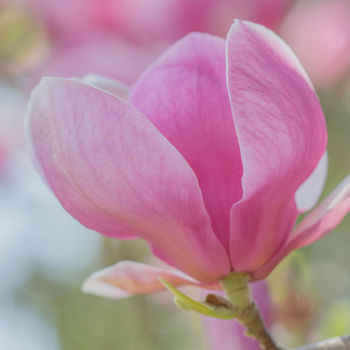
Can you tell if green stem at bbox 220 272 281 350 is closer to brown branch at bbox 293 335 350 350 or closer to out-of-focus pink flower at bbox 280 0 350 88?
brown branch at bbox 293 335 350 350

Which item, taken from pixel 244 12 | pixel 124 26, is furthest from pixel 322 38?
pixel 124 26

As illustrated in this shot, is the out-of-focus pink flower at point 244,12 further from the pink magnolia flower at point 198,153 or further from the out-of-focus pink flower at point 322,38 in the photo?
the pink magnolia flower at point 198,153

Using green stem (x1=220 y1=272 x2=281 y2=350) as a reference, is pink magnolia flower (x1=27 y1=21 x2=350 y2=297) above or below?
above

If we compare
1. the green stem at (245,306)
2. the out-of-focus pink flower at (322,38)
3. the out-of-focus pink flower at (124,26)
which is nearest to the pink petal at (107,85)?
the green stem at (245,306)

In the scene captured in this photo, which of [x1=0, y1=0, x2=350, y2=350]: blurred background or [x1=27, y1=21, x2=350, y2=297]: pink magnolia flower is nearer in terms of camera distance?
[x1=27, y1=21, x2=350, y2=297]: pink magnolia flower

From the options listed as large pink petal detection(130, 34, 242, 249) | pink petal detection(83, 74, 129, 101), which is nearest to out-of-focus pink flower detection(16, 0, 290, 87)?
pink petal detection(83, 74, 129, 101)

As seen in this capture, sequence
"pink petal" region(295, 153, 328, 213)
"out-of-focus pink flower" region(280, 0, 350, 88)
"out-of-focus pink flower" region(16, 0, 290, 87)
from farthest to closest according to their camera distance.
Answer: "out-of-focus pink flower" region(280, 0, 350, 88) < "out-of-focus pink flower" region(16, 0, 290, 87) < "pink petal" region(295, 153, 328, 213)

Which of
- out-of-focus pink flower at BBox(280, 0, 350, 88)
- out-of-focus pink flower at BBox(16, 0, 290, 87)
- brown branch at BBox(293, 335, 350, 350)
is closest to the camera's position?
brown branch at BBox(293, 335, 350, 350)

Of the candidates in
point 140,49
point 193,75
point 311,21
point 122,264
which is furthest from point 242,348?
point 311,21

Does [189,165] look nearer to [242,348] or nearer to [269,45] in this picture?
[269,45]
